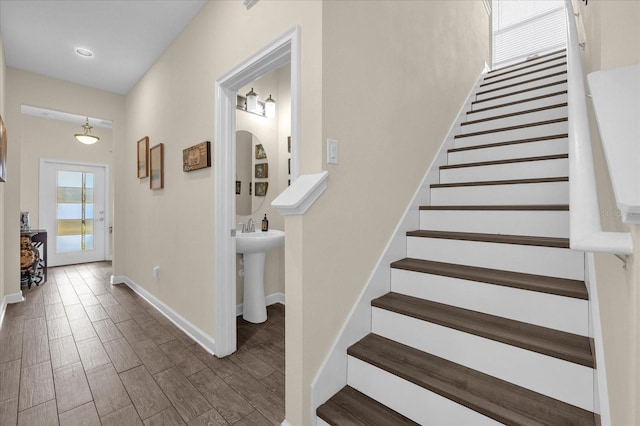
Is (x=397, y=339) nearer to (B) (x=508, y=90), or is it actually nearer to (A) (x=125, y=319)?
(A) (x=125, y=319)

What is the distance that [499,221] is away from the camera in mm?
1771

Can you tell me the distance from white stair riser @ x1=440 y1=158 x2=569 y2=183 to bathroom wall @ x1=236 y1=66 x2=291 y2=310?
1.81 metres

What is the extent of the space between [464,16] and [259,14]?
8.18 feet

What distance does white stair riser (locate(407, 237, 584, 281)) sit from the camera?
1418 mm

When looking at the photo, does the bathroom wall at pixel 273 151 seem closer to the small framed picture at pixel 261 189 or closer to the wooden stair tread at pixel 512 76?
the small framed picture at pixel 261 189

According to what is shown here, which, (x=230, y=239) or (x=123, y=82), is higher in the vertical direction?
(x=123, y=82)

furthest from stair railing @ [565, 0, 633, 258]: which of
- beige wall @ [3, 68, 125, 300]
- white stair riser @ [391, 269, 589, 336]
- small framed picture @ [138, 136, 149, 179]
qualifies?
beige wall @ [3, 68, 125, 300]

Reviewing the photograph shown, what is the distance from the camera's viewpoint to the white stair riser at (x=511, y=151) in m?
2.02

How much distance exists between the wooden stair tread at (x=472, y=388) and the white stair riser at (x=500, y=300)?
0.32 metres

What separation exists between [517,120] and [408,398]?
7.84 ft

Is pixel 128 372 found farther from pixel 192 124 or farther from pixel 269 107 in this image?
pixel 269 107

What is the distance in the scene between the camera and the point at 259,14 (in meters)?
1.79

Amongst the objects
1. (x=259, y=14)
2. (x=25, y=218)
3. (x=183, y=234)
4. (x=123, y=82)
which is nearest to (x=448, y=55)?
(x=259, y=14)

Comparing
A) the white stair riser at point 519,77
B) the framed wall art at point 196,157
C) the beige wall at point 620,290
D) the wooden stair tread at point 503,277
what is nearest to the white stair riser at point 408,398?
the beige wall at point 620,290
